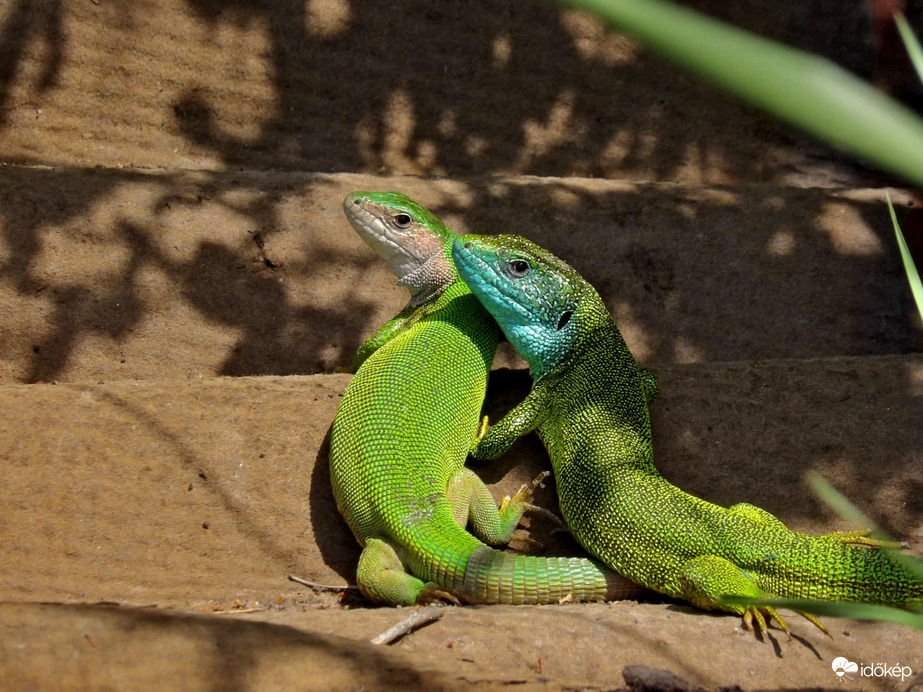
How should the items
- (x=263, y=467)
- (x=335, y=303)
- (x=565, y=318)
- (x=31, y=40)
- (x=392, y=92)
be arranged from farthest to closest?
(x=392, y=92) → (x=31, y=40) → (x=335, y=303) → (x=565, y=318) → (x=263, y=467)

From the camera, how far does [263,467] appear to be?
4.86 m

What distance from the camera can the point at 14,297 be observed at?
5.95m

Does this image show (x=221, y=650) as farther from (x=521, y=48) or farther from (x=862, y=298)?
(x=521, y=48)

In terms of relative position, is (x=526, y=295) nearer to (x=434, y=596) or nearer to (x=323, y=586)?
(x=434, y=596)

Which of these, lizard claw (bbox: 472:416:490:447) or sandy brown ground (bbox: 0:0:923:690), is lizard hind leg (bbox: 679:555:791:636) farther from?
lizard claw (bbox: 472:416:490:447)

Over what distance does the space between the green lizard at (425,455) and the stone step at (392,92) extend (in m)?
2.85

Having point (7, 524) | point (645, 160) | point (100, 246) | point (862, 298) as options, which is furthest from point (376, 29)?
point (7, 524)

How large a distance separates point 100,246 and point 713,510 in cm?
472

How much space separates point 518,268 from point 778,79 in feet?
14.4

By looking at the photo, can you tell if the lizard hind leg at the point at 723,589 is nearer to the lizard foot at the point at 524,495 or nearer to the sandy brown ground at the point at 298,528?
the sandy brown ground at the point at 298,528

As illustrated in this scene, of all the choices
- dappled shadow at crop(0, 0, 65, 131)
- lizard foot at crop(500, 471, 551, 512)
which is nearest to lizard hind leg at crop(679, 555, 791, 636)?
lizard foot at crop(500, 471, 551, 512)

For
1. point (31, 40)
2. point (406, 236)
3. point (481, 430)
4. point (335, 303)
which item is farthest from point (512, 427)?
point (31, 40)

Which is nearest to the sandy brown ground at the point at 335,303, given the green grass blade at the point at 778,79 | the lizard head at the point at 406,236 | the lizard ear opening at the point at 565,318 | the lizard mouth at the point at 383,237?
the lizard ear opening at the point at 565,318

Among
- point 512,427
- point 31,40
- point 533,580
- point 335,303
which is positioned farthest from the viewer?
point 31,40
